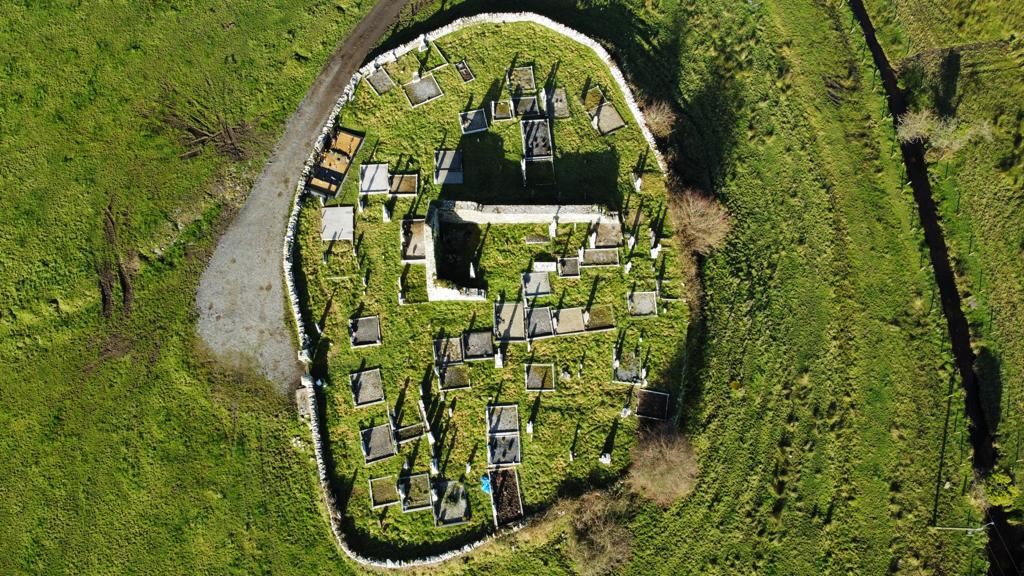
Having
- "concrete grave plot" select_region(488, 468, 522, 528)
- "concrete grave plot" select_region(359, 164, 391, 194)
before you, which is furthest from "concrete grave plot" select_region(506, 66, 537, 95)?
"concrete grave plot" select_region(488, 468, 522, 528)

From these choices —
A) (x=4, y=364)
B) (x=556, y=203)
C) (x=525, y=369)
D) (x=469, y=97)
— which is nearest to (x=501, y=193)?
(x=556, y=203)

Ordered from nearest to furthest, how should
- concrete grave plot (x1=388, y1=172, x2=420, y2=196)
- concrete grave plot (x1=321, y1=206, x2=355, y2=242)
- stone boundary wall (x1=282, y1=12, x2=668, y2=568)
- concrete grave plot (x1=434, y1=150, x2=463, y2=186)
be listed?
stone boundary wall (x1=282, y1=12, x2=668, y2=568)
concrete grave plot (x1=321, y1=206, x2=355, y2=242)
concrete grave plot (x1=388, y1=172, x2=420, y2=196)
concrete grave plot (x1=434, y1=150, x2=463, y2=186)

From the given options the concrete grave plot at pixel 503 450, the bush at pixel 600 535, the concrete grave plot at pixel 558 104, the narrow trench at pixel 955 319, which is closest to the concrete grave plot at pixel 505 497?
the concrete grave plot at pixel 503 450

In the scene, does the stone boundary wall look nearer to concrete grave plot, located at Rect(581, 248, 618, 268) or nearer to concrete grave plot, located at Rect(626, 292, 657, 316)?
concrete grave plot, located at Rect(581, 248, 618, 268)

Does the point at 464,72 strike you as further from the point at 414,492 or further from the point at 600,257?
the point at 414,492

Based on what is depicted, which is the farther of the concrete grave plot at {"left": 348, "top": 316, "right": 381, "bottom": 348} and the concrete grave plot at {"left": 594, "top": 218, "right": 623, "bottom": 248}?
the concrete grave plot at {"left": 594, "top": 218, "right": 623, "bottom": 248}

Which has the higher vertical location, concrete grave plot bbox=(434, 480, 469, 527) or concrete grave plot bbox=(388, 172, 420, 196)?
concrete grave plot bbox=(388, 172, 420, 196)

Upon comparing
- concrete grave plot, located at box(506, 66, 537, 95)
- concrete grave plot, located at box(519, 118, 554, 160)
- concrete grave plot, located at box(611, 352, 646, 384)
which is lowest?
concrete grave plot, located at box(611, 352, 646, 384)
